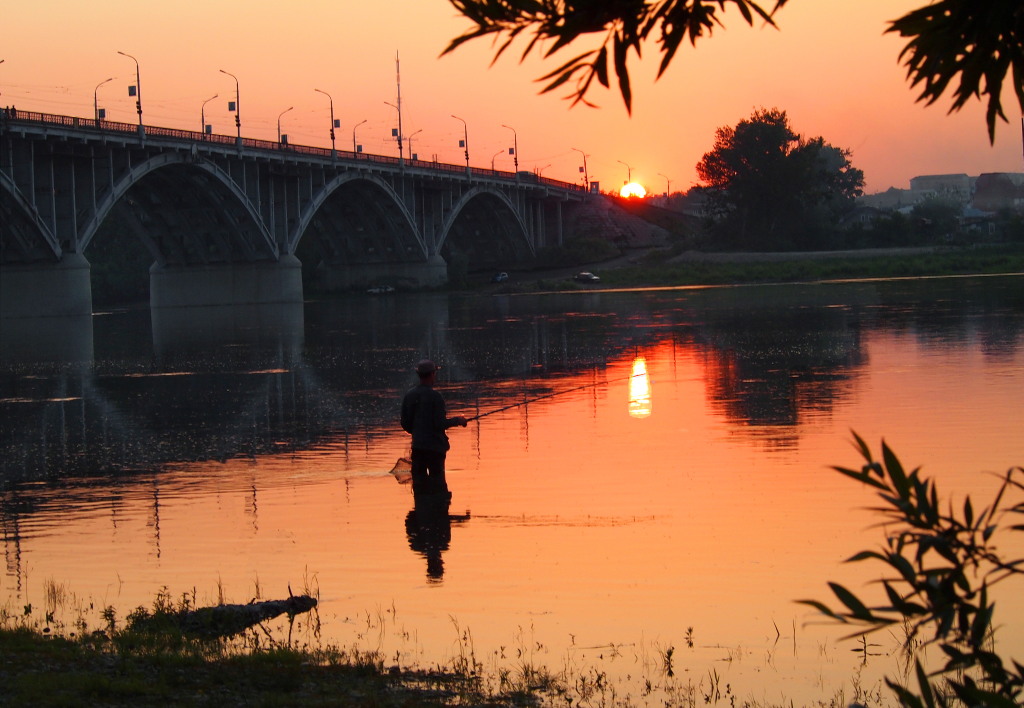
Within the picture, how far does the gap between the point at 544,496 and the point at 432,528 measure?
1741mm

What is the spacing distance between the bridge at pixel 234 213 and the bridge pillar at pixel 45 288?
0.22 ft

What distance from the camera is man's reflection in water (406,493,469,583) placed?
9969mm

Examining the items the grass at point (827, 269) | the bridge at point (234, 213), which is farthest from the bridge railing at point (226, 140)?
Answer: the grass at point (827, 269)

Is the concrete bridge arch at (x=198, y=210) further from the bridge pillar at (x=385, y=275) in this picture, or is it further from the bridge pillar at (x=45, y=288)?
the bridge pillar at (x=385, y=275)

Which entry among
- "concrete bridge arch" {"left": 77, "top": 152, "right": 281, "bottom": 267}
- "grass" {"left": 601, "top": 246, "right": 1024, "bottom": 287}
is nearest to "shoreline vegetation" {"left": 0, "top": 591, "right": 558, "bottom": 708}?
"concrete bridge arch" {"left": 77, "top": 152, "right": 281, "bottom": 267}

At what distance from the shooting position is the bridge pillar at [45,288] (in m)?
65.8

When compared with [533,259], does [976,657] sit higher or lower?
lower

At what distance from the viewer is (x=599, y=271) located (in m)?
113

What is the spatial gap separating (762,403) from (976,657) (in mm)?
16467

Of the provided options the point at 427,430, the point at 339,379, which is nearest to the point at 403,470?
the point at 427,430

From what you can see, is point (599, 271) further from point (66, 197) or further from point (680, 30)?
point (680, 30)

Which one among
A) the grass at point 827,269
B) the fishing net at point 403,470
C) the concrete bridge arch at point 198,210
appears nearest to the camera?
the fishing net at point 403,470

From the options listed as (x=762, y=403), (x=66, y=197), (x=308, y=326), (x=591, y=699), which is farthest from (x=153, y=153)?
(x=591, y=699)

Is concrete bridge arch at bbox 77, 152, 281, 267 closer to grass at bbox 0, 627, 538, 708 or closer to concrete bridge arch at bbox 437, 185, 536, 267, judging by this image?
concrete bridge arch at bbox 437, 185, 536, 267
